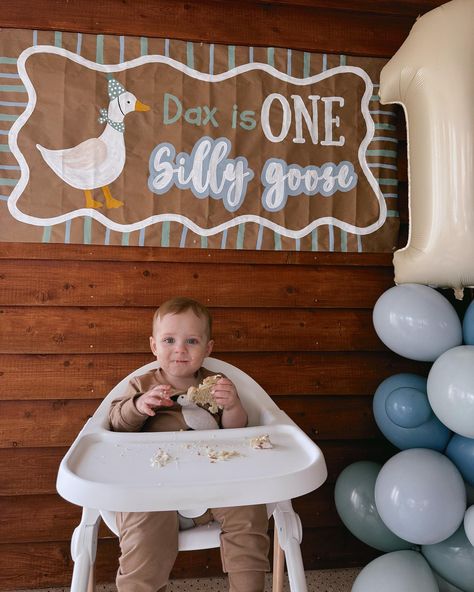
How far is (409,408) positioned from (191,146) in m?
1.09

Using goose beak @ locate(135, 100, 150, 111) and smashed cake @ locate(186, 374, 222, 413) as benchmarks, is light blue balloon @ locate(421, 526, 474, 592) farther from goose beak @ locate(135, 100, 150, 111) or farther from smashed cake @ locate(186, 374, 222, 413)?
goose beak @ locate(135, 100, 150, 111)

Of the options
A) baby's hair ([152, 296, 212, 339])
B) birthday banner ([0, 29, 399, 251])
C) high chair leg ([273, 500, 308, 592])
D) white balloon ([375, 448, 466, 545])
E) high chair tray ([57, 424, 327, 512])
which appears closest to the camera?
high chair tray ([57, 424, 327, 512])

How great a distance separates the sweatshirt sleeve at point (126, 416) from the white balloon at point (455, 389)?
781mm

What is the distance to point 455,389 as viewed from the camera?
4.45 ft

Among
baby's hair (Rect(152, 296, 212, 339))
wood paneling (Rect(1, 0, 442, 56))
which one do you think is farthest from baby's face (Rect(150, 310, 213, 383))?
wood paneling (Rect(1, 0, 442, 56))

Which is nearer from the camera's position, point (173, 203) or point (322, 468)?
point (322, 468)

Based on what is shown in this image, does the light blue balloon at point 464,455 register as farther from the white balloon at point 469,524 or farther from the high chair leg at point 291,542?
the high chair leg at point 291,542

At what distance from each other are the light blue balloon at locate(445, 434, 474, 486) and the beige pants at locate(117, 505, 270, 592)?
0.59m

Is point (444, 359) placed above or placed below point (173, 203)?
below

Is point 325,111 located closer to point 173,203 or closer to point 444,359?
point 173,203

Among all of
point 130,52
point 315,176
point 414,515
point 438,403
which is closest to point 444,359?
point 438,403

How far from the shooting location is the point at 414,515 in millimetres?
1356

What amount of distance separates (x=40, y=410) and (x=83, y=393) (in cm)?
15

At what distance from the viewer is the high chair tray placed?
0.95 m
